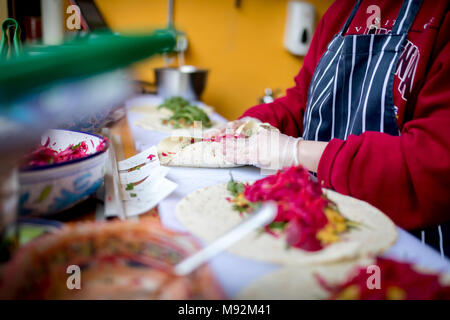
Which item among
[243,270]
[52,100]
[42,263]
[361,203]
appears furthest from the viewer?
[361,203]

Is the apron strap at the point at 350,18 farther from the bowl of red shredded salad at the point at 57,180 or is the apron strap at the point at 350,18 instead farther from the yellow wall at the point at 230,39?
the yellow wall at the point at 230,39

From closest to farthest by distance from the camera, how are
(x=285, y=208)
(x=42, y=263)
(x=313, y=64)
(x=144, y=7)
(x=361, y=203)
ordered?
1. (x=42, y=263)
2. (x=285, y=208)
3. (x=361, y=203)
4. (x=313, y=64)
5. (x=144, y=7)

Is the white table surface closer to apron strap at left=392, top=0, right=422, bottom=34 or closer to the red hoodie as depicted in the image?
the red hoodie

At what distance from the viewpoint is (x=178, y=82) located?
8.38ft

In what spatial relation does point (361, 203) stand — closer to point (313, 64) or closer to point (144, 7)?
point (313, 64)

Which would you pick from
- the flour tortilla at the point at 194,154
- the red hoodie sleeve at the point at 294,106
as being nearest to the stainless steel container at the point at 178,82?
the red hoodie sleeve at the point at 294,106

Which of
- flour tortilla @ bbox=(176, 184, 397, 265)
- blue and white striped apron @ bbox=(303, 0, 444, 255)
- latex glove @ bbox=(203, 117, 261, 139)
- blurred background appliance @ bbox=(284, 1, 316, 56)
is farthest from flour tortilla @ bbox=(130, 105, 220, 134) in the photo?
blurred background appliance @ bbox=(284, 1, 316, 56)

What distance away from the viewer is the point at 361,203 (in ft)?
3.05

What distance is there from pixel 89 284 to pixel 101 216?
0.28 meters

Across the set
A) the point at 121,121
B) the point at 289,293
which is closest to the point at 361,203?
the point at 289,293

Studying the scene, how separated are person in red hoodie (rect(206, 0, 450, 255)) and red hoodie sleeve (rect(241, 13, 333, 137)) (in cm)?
10

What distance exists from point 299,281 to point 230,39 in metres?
3.08

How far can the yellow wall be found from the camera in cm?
293

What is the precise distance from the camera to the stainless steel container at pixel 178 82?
255cm
